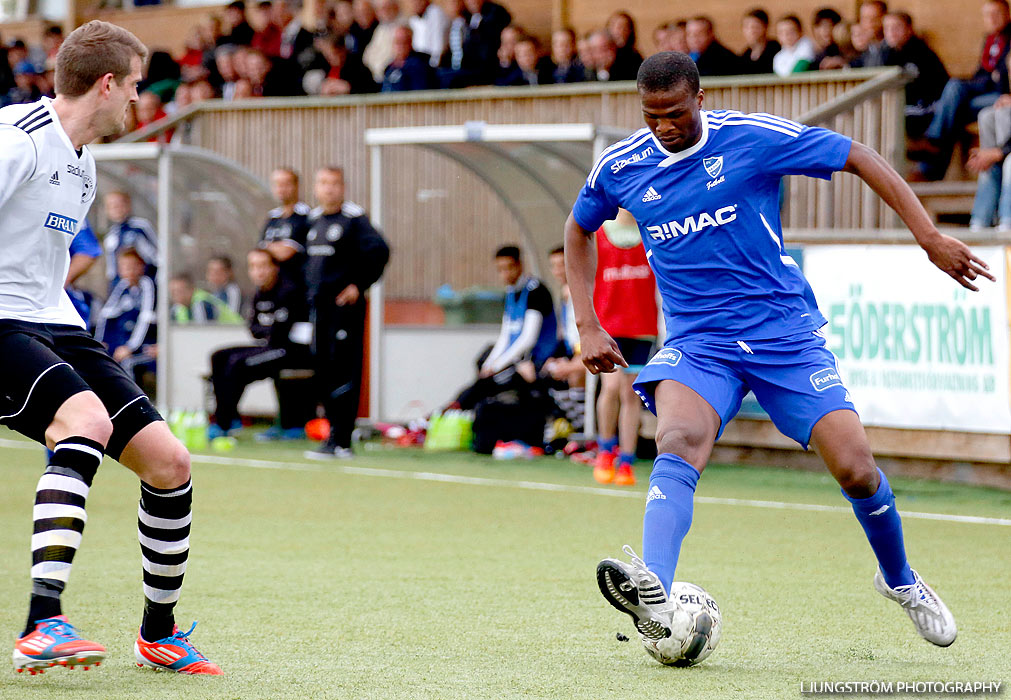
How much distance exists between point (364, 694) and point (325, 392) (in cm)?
784

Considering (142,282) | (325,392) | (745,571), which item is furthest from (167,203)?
(745,571)

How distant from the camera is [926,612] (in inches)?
188

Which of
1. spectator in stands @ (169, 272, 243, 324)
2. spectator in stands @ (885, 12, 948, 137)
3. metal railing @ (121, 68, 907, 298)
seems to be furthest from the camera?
spectator in stands @ (169, 272, 243, 324)

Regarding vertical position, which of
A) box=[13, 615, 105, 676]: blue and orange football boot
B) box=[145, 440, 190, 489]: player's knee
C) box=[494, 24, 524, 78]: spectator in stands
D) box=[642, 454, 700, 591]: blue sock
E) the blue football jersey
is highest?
box=[494, 24, 524, 78]: spectator in stands

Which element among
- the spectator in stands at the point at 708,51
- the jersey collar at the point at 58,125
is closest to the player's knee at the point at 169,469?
the jersey collar at the point at 58,125

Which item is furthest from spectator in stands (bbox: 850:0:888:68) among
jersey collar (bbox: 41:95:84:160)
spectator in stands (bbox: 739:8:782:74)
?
jersey collar (bbox: 41:95:84:160)

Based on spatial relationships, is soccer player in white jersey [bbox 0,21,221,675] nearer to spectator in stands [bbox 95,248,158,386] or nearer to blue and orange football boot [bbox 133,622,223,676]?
blue and orange football boot [bbox 133,622,223,676]

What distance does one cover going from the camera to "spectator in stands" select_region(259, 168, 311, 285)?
516 inches

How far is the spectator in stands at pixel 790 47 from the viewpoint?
45.2ft

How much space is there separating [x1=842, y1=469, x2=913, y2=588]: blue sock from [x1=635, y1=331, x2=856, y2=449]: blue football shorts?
289mm

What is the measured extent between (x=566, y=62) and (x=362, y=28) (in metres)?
3.58

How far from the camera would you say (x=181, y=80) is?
19609mm

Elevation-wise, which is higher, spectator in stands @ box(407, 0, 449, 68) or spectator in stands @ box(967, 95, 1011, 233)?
spectator in stands @ box(407, 0, 449, 68)

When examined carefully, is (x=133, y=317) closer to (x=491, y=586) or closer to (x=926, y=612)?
(x=491, y=586)
